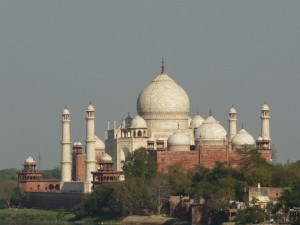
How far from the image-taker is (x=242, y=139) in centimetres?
9675

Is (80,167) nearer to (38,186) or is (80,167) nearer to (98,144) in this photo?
(98,144)

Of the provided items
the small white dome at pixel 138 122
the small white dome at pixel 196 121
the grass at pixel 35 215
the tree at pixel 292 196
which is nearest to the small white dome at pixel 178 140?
the small white dome at pixel 138 122

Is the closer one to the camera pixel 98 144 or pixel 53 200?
pixel 53 200

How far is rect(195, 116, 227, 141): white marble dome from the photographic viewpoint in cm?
9569

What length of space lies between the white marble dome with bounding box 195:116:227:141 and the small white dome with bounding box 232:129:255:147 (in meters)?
0.96

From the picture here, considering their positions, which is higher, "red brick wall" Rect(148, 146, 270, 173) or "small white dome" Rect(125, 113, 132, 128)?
"small white dome" Rect(125, 113, 132, 128)

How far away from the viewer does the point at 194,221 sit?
259 ft

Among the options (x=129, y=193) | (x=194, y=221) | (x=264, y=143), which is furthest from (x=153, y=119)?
(x=194, y=221)

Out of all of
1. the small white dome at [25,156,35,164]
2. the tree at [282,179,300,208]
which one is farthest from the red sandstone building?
the tree at [282,179,300,208]

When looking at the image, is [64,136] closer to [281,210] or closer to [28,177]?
[28,177]

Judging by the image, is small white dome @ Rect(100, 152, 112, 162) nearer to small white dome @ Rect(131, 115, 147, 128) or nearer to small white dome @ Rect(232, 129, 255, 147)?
small white dome @ Rect(131, 115, 147, 128)

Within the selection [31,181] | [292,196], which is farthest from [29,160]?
[292,196]

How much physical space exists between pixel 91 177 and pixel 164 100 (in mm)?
7340

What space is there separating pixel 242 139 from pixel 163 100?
21.1 feet
